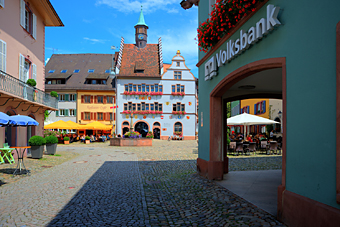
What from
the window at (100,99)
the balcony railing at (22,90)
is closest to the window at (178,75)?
the window at (100,99)

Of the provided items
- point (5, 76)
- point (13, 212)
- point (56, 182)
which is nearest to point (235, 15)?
point (13, 212)

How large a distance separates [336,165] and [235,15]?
4203 mm

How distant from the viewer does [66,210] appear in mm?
5602

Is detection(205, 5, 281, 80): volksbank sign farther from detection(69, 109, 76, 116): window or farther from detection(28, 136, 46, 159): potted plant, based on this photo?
detection(69, 109, 76, 116): window

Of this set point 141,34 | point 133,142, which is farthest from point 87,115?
point 133,142

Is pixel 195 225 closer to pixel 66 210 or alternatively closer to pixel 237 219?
pixel 237 219

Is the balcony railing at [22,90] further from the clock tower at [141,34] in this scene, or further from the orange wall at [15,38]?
the clock tower at [141,34]

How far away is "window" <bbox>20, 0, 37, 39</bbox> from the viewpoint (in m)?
15.5

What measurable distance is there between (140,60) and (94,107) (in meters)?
11.0

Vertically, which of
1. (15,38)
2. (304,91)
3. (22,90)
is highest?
(15,38)

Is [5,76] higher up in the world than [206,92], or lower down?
higher up

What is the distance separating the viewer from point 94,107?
43.5 m

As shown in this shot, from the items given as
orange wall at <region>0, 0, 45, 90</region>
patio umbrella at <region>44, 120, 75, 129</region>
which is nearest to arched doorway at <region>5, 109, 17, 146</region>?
orange wall at <region>0, 0, 45, 90</region>

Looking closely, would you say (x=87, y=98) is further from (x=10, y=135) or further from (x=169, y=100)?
(x=10, y=135)
